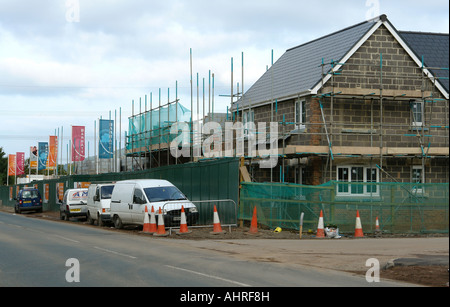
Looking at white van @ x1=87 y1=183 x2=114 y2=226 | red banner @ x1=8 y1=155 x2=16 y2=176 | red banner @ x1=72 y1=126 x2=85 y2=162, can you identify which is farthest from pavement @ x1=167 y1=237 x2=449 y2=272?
red banner @ x1=8 y1=155 x2=16 y2=176

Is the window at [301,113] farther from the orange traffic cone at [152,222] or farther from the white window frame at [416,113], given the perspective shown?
the orange traffic cone at [152,222]

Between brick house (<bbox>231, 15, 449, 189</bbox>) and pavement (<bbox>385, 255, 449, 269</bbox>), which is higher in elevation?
brick house (<bbox>231, 15, 449, 189</bbox>)

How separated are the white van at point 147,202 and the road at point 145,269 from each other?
409cm

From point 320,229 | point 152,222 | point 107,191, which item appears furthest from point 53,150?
point 320,229

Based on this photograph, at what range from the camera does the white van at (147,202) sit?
23047 mm

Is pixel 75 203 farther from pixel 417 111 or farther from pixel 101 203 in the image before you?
pixel 417 111

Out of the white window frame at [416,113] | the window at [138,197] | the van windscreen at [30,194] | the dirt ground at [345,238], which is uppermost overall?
the white window frame at [416,113]

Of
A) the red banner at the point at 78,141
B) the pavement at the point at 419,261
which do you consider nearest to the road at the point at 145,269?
the pavement at the point at 419,261

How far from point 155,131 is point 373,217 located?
841 inches

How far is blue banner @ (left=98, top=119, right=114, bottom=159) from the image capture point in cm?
4316

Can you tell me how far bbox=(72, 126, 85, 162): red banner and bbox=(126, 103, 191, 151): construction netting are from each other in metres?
4.44

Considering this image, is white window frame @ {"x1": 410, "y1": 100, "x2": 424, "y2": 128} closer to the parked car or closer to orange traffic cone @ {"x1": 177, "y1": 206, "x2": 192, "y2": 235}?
orange traffic cone @ {"x1": 177, "y1": 206, "x2": 192, "y2": 235}

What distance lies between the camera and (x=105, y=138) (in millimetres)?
43281

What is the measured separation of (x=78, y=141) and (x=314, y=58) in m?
22.5
